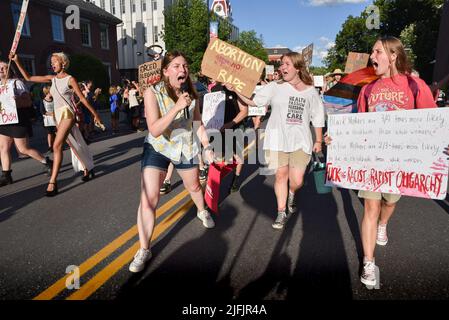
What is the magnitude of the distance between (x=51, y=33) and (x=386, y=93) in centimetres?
3094

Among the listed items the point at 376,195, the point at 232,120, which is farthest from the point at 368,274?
the point at 232,120

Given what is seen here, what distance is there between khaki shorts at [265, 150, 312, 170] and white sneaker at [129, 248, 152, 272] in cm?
176

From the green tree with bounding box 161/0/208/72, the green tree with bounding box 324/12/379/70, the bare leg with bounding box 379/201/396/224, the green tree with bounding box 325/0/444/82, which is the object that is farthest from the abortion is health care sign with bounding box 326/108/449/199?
the green tree with bounding box 324/12/379/70

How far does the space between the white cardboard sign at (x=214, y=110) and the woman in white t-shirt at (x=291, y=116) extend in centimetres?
148

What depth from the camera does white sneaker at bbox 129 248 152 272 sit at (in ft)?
10.1

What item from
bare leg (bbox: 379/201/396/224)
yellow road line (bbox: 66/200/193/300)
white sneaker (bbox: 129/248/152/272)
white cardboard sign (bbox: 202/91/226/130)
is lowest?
yellow road line (bbox: 66/200/193/300)

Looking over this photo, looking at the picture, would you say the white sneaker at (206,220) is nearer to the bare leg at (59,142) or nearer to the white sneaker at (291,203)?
the white sneaker at (291,203)

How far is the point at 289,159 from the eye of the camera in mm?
4000

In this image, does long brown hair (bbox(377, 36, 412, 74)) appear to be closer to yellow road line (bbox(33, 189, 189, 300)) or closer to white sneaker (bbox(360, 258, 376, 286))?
white sneaker (bbox(360, 258, 376, 286))

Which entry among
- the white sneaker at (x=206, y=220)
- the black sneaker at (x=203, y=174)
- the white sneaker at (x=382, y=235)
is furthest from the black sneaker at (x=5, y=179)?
the white sneaker at (x=382, y=235)

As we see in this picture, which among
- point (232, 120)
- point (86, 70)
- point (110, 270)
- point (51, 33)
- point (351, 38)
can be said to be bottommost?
point (110, 270)

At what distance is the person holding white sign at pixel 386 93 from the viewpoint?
2725mm

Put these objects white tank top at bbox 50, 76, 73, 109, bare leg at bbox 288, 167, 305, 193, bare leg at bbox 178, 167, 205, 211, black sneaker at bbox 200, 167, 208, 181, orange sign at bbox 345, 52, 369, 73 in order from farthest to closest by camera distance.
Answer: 1. black sneaker at bbox 200, 167, 208, 181
2. white tank top at bbox 50, 76, 73, 109
3. orange sign at bbox 345, 52, 369, 73
4. bare leg at bbox 288, 167, 305, 193
5. bare leg at bbox 178, 167, 205, 211

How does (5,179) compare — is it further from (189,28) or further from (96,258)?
(189,28)
